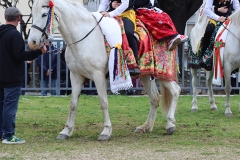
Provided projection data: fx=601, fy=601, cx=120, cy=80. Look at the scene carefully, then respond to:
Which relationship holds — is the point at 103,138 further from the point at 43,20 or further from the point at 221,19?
the point at 221,19

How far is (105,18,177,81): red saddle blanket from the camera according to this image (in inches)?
345

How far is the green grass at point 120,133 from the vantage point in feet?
25.0

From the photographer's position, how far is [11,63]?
8.04 metres

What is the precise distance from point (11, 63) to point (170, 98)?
9.32 ft

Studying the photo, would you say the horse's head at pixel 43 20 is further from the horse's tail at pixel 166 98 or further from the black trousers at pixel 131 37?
the horse's tail at pixel 166 98

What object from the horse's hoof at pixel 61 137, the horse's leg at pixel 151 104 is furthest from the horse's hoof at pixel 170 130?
the horse's hoof at pixel 61 137

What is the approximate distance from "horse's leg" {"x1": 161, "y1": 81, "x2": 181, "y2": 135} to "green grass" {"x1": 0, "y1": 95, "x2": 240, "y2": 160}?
0.93ft

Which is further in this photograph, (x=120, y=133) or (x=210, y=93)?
(x=210, y=93)

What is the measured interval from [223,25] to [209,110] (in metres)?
2.24

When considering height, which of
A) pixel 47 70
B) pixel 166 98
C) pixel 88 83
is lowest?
pixel 88 83

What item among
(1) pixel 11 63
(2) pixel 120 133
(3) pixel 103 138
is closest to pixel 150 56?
(2) pixel 120 133

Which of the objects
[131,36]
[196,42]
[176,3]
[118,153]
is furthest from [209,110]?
[176,3]

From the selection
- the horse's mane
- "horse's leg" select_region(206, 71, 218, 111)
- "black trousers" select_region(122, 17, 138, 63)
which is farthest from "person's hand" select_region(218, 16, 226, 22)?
"black trousers" select_region(122, 17, 138, 63)

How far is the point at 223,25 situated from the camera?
37.4ft
